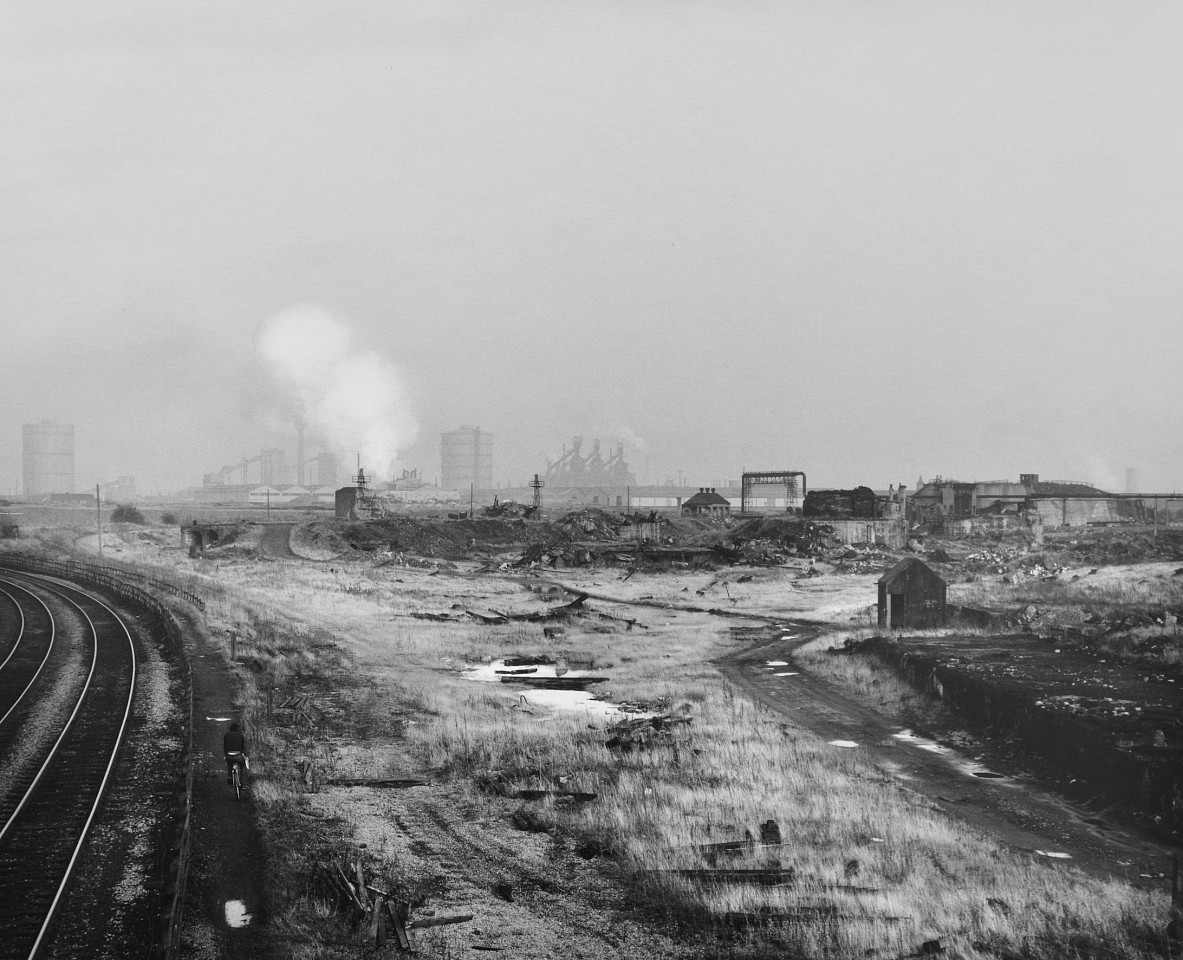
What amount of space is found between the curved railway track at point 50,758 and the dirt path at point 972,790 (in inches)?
517

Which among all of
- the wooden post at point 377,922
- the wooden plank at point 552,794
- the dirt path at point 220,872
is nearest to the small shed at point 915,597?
the wooden plank at point 552,794

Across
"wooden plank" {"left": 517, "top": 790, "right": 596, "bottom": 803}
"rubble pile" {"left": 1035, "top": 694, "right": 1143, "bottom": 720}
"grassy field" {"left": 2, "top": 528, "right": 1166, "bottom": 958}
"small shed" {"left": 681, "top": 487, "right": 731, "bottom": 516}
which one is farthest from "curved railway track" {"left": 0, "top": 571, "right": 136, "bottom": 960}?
"small shed" {"left": 681, "top": 487, "right": 731, "bottom": 516}

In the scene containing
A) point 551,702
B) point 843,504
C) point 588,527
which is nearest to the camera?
point 551,702

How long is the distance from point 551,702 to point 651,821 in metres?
9.09

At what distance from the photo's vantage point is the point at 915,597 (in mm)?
30562

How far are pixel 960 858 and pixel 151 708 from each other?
16.4m

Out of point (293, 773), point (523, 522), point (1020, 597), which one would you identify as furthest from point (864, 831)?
point (523, 522)

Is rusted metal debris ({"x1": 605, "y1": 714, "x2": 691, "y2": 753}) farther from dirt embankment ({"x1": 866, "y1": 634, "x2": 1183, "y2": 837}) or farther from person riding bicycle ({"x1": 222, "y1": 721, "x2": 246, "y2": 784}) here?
person riding bicycle ({"x1": 222, "y1": 721, "x2": 246, "y2": 784})

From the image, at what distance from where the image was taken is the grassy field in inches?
396

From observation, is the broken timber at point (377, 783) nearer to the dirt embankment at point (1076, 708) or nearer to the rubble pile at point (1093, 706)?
the dirt embankment at point (1076, 708)

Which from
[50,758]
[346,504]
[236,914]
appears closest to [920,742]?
[236,914]

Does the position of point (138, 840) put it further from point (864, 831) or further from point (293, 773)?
point (864, 831)

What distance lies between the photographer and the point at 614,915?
10367 mm

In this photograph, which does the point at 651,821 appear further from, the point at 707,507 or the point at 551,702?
the point at 707,507
